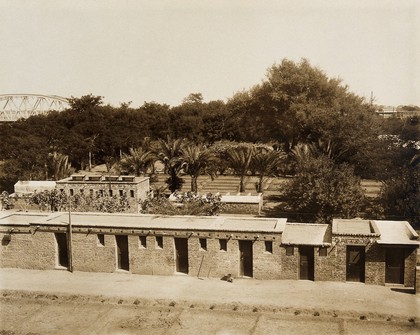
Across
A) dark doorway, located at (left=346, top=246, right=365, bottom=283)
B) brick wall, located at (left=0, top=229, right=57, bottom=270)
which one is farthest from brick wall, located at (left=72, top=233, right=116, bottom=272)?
dark doorway, located at (left=346, top=246, right=365, bottom=283)

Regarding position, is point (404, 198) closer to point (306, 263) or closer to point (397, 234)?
point (397, 234)

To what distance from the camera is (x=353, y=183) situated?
32031mm

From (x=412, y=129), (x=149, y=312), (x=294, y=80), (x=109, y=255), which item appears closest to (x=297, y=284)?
(x=149, y=312)

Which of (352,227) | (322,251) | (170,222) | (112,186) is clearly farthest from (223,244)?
(112,186)

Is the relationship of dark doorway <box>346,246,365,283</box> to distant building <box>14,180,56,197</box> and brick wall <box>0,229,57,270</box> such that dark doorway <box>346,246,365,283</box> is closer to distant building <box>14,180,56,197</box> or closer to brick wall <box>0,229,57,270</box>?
brick wall <box>0,229,57,270</box>

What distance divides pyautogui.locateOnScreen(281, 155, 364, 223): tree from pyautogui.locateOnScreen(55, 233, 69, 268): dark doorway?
14.7 meters

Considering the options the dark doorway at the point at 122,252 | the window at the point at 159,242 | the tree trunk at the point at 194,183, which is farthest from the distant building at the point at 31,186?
the window at the point at 159,242

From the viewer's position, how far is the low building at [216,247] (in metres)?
23.6

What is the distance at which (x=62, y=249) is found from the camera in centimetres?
2761

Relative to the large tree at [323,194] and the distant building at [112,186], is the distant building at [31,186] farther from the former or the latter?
the large tree at [323,194]

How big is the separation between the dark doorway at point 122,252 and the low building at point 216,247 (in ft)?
0.18

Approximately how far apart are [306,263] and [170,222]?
25.3 feet

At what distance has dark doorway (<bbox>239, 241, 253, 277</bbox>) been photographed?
82.1ft

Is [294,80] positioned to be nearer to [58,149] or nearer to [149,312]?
[58,149]
